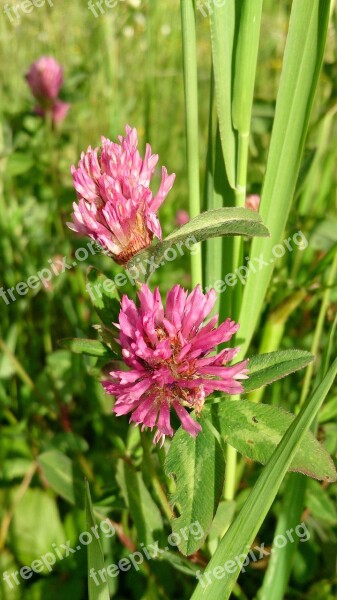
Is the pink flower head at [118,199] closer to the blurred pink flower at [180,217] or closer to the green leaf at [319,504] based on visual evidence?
the green leaf at [319,504]

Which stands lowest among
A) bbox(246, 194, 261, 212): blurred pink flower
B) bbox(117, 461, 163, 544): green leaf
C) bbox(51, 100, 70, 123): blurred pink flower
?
bbox(117, 461, 163, 544): green leaf

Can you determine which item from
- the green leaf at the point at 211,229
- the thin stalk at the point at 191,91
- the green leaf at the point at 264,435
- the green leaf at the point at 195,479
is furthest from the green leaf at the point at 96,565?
the thin stalk at the point at 191,91

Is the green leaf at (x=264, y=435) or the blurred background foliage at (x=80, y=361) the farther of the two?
the blurred background foliage at (x=80, y=361)

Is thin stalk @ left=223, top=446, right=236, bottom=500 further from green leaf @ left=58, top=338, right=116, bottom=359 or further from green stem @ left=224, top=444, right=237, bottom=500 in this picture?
green leaf @ left=58, top=338, right=116, bottom=359

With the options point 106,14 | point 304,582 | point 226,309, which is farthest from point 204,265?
point 106,14

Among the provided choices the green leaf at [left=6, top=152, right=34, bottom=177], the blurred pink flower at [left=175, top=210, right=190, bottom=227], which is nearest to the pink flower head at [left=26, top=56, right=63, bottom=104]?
the green leaf at [left=6, top=152, right=34, bottom=177]

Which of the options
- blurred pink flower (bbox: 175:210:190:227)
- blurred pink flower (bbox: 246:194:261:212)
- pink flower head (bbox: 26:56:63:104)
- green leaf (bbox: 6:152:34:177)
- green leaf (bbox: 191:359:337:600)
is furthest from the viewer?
blurred pink flower (bbox: 175:210:190:227)

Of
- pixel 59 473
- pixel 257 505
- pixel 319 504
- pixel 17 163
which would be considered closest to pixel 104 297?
pixel 257 505
